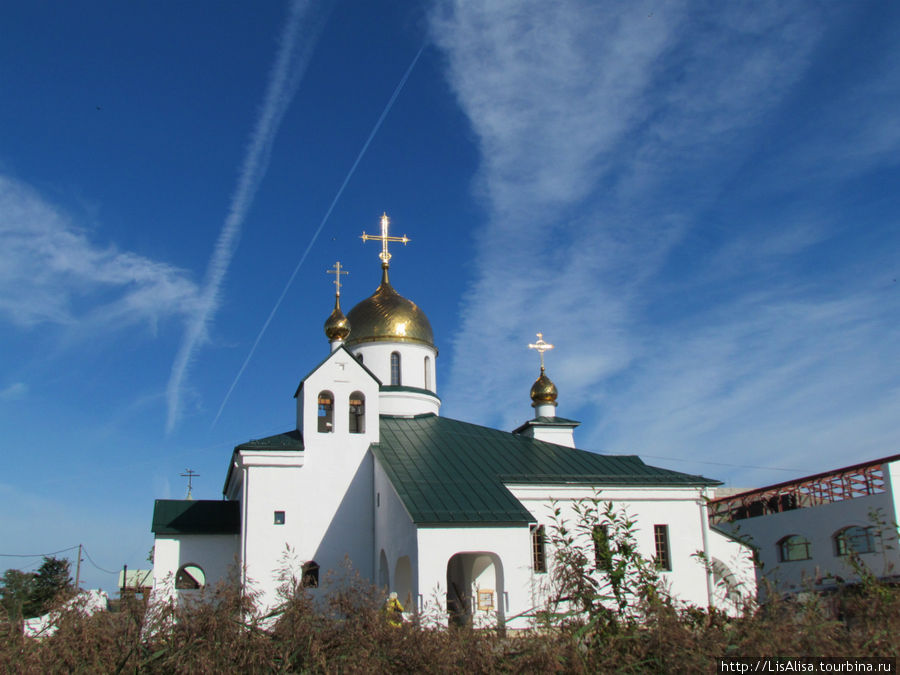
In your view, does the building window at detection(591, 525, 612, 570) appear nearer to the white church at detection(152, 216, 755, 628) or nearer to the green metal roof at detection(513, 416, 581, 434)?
the white church at detection(152, 216, 755, 628)

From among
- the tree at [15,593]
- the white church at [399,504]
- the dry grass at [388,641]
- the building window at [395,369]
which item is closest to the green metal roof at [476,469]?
the white church at [399,504]

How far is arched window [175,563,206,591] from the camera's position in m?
21.1

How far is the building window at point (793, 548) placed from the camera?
91.5 feet

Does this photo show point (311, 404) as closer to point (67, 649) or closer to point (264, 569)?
point (264, 569)

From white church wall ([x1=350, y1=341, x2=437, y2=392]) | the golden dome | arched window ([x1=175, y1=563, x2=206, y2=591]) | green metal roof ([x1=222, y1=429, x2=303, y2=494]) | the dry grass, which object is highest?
the golden dome

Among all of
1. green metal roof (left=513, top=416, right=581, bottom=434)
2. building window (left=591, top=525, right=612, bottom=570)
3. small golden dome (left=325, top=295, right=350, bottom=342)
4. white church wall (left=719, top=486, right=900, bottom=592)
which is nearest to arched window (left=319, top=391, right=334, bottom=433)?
small golden dome (left=325, top=295, right=350, bottom=342)

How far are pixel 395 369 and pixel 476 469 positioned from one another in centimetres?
724

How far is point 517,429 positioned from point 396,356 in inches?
200

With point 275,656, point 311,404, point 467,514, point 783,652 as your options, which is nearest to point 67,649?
point 275,656

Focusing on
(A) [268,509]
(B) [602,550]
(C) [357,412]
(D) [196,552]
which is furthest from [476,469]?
(B) [602,550]

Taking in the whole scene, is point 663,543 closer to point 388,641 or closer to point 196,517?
point 196,517

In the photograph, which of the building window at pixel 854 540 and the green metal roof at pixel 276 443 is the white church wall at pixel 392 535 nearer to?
the green metal roof at pixel 276 443

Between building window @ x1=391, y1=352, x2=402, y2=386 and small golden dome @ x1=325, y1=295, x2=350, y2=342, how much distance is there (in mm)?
1950

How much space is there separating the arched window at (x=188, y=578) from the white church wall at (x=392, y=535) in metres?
4.45
